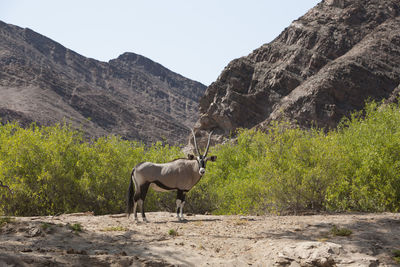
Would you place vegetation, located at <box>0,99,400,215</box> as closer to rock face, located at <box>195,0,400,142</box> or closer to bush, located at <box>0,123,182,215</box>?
bush, located at <box>0,123,182,215</box>

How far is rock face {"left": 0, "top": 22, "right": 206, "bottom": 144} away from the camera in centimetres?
9680

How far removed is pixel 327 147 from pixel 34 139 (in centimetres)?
1383

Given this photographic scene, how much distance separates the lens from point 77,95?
119 metres

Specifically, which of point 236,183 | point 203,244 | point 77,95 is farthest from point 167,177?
point 77,95

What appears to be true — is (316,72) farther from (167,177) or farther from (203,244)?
(203,244)

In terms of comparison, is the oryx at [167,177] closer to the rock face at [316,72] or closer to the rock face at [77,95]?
the rock face at [77,95]

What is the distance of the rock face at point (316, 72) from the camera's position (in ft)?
186

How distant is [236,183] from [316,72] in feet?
153

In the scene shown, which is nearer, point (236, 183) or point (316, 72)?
point (236, 183)

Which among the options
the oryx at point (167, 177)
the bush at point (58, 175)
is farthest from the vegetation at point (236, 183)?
the oryx at point (167, 177)

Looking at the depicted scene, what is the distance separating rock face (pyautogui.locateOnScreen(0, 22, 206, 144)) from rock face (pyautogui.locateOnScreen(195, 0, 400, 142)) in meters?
24.9

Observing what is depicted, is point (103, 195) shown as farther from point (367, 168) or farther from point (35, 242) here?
point (367, 168)

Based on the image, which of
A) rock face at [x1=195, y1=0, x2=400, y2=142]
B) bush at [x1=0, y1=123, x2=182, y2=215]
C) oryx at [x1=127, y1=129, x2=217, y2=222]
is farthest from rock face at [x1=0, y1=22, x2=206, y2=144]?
oryx at [x1=127, y1=129, x2=217, y2=222]

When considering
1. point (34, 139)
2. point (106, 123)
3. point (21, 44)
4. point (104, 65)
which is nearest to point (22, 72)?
point (106, 123)
